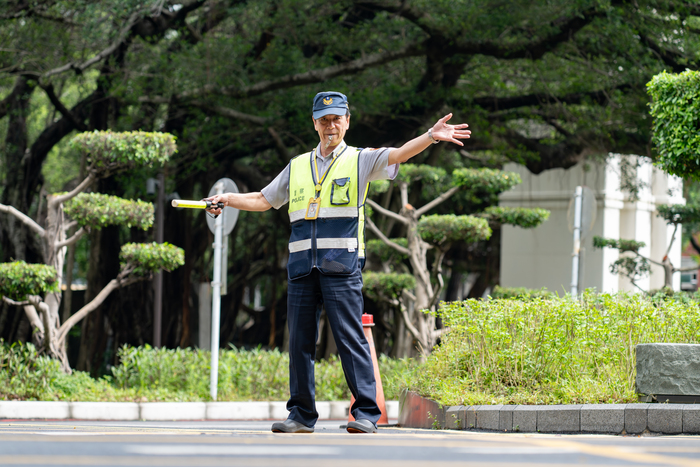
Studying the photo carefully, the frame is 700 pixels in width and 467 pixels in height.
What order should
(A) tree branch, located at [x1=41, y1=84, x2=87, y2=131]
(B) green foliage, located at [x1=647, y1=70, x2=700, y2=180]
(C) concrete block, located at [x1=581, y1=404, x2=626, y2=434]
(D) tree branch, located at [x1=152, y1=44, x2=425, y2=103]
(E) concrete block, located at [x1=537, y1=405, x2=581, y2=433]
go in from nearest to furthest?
1. (C) concrete block, located at [x1=581, y1=404, x2=626, y2=434]
2. (E) concrete block, located at [x1=537, y1=405, x2=581, y2=433]
3. (B) green foliage, located at [x1=647, y1=70, x2=700, y2=180]
4. (D) tree branch, located at [x1=152, y1=44, x2=425, y2=103]
5. (A) tree branch, located at [x1=41, y1=84, x2=87, y2=131]

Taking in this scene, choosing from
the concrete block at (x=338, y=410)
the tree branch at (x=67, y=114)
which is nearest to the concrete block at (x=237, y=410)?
the concrete block at (x=338, y=410)

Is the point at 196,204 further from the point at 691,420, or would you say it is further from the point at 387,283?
the point at 387,283

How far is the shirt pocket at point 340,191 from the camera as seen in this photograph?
4180 millimetres

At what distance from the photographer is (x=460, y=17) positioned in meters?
12.0

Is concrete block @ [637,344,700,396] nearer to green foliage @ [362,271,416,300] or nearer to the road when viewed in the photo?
the road

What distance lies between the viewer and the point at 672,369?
480 centimetres

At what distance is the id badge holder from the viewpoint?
4.17 m

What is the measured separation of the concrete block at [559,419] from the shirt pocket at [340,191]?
168 cm

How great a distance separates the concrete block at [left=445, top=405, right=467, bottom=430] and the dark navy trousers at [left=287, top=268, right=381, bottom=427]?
0.93 meters

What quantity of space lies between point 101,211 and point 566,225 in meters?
10.1

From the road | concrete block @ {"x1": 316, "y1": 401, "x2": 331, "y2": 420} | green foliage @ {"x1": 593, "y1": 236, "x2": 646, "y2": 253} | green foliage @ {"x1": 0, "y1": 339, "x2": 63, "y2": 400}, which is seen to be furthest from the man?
green foliage @ {"x1": 593, "y1": 236, "x2": 646, "y2": 253}

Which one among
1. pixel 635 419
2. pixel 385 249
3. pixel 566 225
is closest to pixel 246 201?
pixel 635 419

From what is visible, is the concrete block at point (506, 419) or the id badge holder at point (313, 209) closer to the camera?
the id badge holder at point (313, 209)

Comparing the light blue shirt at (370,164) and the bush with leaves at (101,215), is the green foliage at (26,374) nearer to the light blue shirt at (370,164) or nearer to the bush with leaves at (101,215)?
the bush with leaves at (101,215)
